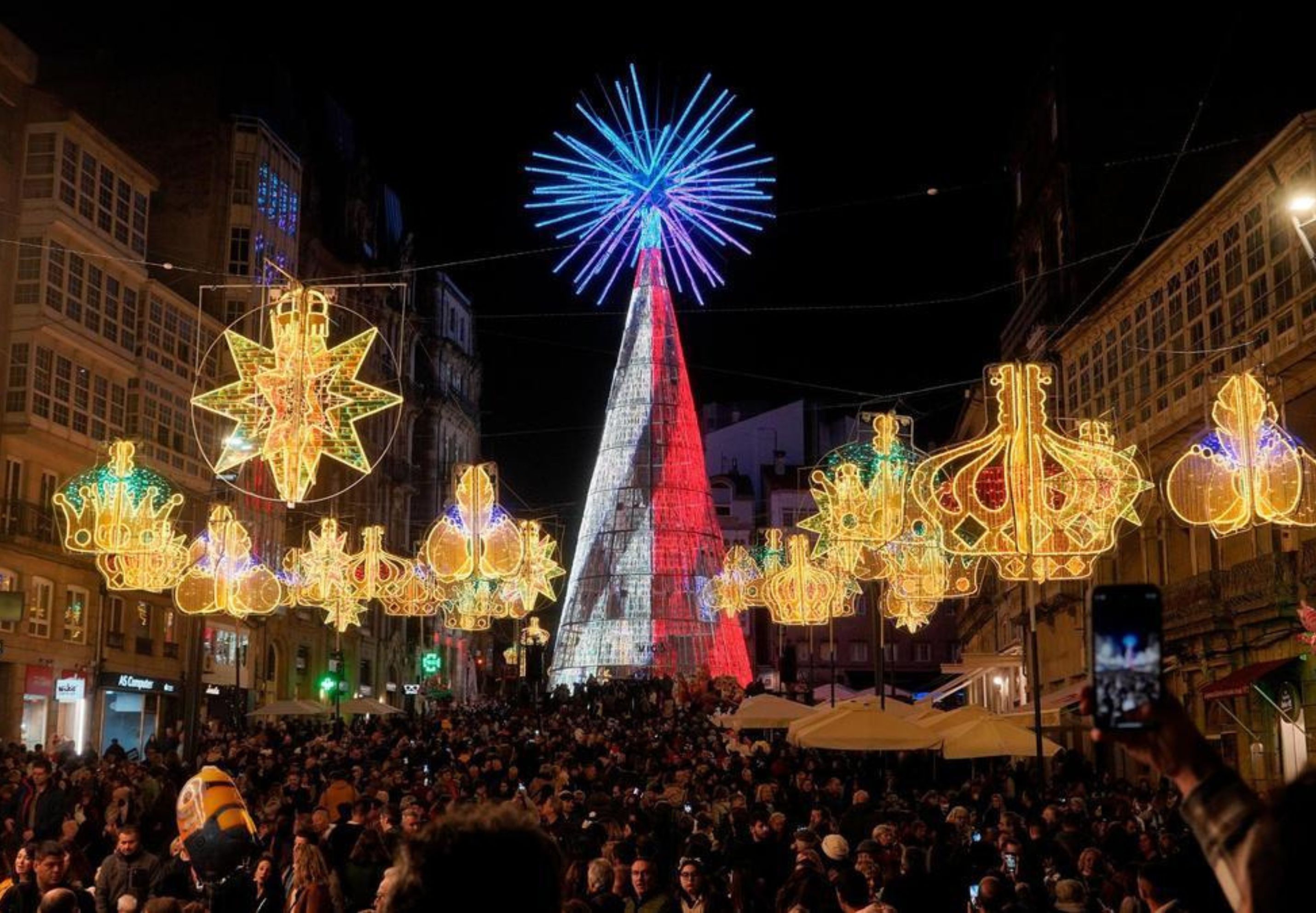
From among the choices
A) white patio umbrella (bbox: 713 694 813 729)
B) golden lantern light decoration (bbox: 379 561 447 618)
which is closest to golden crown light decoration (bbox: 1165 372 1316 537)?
white patio umbrella (bbox: 713 694 813 729)

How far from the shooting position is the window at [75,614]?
39.2 m

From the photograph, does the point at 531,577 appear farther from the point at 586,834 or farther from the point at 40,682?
the point at 586,834

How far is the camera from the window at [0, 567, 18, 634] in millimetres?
35375

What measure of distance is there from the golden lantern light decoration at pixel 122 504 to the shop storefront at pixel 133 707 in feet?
40.5

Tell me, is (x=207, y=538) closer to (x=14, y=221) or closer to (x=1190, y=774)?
(x=14, y=221)

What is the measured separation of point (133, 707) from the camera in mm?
44344

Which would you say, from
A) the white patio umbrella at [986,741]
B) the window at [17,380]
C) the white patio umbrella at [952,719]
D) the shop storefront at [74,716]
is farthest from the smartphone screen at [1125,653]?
the shop storefront at [74,716]

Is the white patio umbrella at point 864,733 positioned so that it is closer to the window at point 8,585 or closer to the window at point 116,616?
the window at point 8,585

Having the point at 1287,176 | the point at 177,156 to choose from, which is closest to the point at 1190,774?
the point at 1287,176

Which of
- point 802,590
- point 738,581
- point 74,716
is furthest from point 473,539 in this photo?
point 738,581

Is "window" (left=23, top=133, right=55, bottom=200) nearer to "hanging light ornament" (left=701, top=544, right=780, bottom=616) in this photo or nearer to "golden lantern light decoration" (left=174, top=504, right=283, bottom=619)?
"golden lantern light decoration" (left=174, top=504, right=283, bottom=619)

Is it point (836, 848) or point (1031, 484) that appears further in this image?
point (1031, 484)

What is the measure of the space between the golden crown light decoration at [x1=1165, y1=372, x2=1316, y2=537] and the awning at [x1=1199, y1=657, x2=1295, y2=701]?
887cm

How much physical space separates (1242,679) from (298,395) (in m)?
18.5
